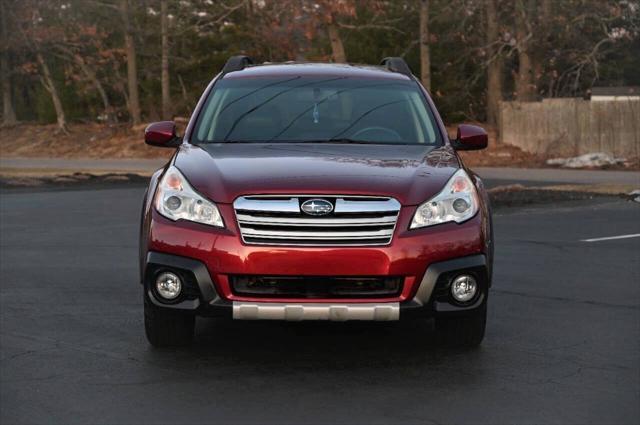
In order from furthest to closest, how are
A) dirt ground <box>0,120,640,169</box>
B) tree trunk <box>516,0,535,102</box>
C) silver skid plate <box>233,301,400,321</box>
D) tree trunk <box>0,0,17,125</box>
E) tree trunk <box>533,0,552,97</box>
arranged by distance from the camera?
tree trunk <box>0,0,17,125</box>, tree trunk <box>516,0,535,102</box>, tree trunk <box>533,0,552,97</box>, dirt ground <box>0,120,640,169</box>, silver skid plate <box>233,301,400,321</box>

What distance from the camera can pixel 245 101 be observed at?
863cm

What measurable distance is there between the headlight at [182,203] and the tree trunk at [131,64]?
130ft

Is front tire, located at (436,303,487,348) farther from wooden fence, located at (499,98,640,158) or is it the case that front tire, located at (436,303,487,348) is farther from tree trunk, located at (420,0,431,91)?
tree trunk, located at (420,0,431,91)

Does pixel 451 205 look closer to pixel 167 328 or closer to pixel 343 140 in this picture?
pixel 343 140

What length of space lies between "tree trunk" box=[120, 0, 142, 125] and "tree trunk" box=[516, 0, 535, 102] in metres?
14.9

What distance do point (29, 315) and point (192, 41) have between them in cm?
4088

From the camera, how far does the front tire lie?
7.60 meters

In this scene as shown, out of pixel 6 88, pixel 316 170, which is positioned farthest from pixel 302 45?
pixel 316 170

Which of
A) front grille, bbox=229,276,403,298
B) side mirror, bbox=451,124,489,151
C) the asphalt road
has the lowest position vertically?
the asphalt road

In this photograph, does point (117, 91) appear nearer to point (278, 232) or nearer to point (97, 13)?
point (97, 13)

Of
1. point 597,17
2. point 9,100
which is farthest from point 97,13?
point 597,17

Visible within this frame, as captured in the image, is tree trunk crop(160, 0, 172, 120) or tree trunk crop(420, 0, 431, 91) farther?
tree trunk crop(160, 0, 172, 120)

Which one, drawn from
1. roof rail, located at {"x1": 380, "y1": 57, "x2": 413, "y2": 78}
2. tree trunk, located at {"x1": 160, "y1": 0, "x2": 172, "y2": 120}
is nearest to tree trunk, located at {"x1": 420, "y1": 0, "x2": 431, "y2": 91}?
tree trunk, located at {"x1": 160, "y1": 0, "x2": 172, "y2": 120}

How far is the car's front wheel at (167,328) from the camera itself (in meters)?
7.48
